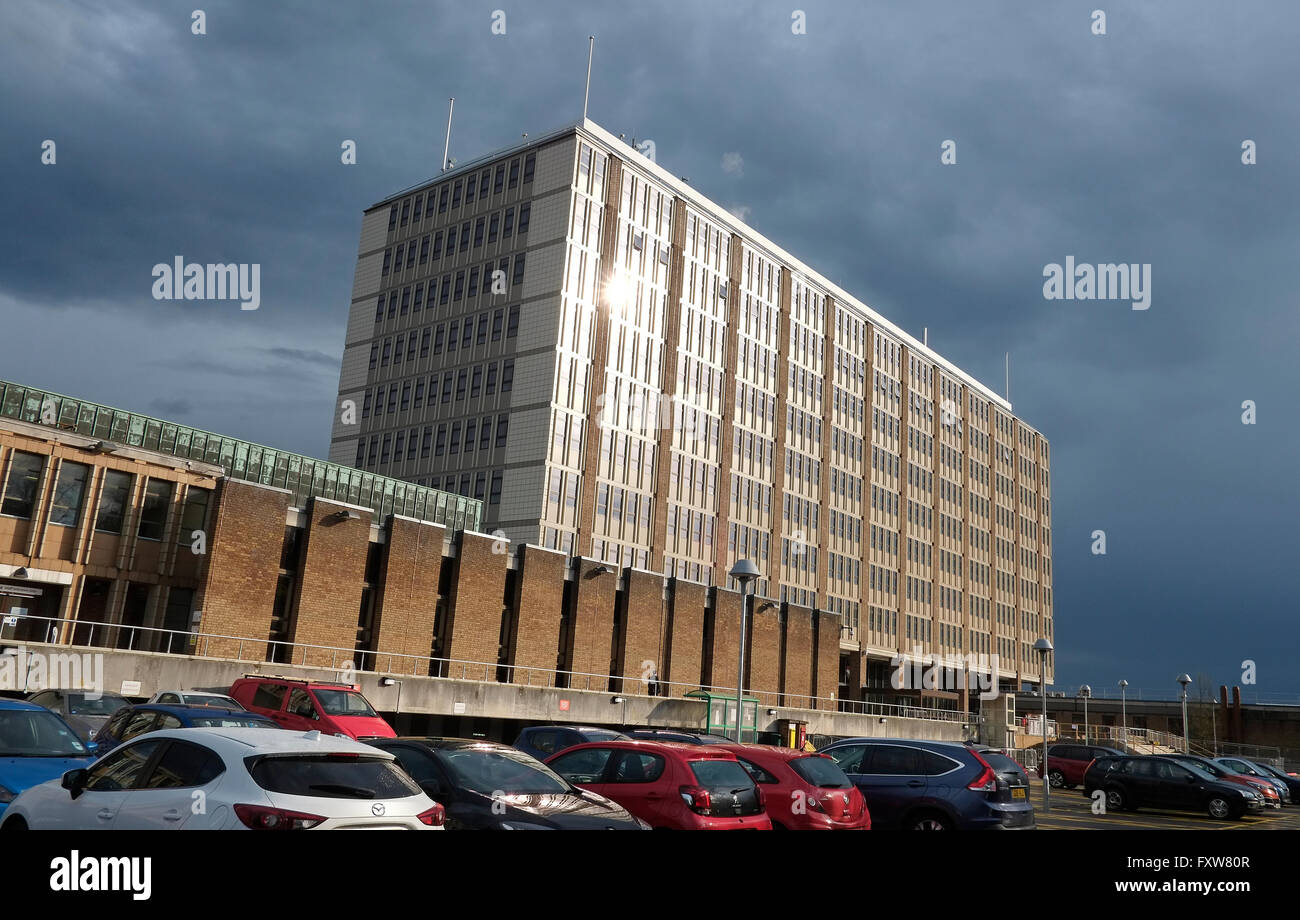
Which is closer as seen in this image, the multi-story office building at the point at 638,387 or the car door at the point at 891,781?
the car door at the point at 891,781

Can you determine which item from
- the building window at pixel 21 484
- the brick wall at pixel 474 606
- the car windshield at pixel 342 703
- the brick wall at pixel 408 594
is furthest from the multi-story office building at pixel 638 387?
the car windshield at pixel 342 703

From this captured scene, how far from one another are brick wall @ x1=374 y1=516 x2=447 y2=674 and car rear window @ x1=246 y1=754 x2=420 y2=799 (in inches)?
1325

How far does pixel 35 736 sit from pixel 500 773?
5.09 meters

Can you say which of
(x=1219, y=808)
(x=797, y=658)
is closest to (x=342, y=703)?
(x=1219, y=808)

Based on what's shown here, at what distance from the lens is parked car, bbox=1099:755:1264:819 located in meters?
24.5

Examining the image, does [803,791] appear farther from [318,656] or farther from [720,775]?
[318,656]

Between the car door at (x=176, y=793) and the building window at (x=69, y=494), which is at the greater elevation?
the building window at (x=69, y=494)

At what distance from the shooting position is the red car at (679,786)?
10.8 meters

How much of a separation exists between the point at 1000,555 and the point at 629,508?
54.0 meters

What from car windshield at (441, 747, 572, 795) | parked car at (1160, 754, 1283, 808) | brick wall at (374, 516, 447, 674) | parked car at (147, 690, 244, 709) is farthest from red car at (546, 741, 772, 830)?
brick wall at (374, 516, 447, 674)

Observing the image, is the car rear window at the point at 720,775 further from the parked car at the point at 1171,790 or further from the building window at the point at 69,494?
the building window at the point at 69,494

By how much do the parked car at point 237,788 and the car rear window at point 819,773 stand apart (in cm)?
665
